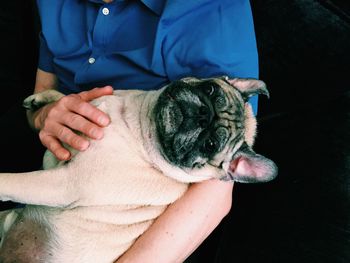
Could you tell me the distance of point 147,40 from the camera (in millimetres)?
1146

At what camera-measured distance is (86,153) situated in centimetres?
102

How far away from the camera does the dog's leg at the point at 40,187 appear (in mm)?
995

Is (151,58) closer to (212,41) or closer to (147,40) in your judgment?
(147,40)

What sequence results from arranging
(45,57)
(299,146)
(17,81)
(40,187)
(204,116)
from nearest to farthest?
(40,187) < (204,116) < (299,146) < (45,57) < (17,81)

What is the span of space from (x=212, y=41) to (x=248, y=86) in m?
0.18

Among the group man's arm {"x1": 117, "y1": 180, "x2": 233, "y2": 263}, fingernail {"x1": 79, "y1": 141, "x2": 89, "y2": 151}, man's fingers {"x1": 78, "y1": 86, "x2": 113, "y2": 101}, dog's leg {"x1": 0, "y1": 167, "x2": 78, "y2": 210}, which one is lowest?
man's arm {"x1": 117, "y1": 180, "x2": 233, "y2": 263}

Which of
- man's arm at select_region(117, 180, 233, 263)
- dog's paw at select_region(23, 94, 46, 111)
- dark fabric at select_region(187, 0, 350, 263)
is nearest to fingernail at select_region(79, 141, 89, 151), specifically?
man's arm at select_region(117, 180, 233, 263)

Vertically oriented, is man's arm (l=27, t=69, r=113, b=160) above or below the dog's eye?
below

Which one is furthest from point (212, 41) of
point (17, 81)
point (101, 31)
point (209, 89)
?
point (17, 81)

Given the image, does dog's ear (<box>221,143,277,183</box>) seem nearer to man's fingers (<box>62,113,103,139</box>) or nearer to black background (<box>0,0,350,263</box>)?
black background (<box>0,0,350,263</box>)

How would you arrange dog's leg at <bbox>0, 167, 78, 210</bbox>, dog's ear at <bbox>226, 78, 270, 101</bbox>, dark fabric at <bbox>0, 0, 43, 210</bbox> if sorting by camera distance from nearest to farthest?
dog's leg at <bbox>0, 167, 78, 210</bbox> → dog's ear at <bbox>226, 78, 270, 101</bbox> → dark fabric at <bbox>0, 0, 43, 210</bbox>

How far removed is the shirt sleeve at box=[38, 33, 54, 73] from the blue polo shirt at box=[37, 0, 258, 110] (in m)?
0.07

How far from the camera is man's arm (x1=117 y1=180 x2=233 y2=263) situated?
1035 millimetres

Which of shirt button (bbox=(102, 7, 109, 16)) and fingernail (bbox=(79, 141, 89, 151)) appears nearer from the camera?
fingernail (bbox=(79, 141, 89, 151))
